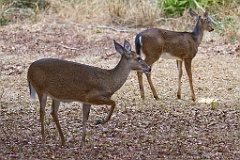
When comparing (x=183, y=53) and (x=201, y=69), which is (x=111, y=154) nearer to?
(x=183, y=53)

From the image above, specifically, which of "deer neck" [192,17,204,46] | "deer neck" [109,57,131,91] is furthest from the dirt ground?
"deer neck" [192,17,204,46]

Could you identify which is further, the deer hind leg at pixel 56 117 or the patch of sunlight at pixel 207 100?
the patch of sunlight at pixel 207 100

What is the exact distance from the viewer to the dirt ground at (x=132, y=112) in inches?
248

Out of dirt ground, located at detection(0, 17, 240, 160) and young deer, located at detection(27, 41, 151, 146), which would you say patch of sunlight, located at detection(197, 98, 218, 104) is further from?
young deer, located at detection(27, 41, 151, 146)

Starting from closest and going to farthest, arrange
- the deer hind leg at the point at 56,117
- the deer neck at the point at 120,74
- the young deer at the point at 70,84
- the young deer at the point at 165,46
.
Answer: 1. the young deer at the point at 70,84
2. the deer hind leg at the point at 56,117
3. the deer neck at the point at 120,74
4. the young deer at the point at 165,46

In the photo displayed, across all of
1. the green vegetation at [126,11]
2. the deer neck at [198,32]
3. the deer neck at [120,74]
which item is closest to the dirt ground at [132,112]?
the deer neck at [120,74]

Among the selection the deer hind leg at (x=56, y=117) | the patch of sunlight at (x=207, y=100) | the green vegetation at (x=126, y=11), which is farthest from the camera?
the green vegetation at (x=126, y=11)

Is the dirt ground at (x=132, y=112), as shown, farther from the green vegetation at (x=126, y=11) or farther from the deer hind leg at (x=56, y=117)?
the green vegetation at (x=126, y=11)

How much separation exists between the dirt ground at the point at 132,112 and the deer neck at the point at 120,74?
0.68 meters

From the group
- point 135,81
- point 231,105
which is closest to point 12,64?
point 135,81

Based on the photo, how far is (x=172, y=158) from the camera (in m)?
6.02

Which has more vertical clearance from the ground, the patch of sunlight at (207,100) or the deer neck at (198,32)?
the deer neck at (198,32)

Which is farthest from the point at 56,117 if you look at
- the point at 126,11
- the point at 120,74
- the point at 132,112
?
the point at 126,11

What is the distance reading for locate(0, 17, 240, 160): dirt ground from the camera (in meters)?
6.31
